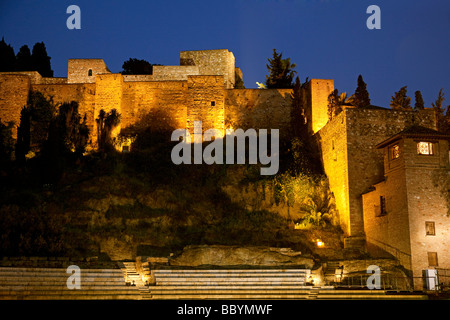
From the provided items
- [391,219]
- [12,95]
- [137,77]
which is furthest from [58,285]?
[137,77]

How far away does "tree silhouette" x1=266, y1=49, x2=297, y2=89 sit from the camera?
111 feet

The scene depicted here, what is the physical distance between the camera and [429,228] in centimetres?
1894

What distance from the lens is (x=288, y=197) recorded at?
24078mm

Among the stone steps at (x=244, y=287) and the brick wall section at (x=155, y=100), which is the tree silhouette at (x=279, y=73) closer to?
the brick wall section at (x=155, y=100)

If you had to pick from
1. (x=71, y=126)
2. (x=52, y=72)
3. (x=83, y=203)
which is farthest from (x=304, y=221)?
(x=52, y=72)

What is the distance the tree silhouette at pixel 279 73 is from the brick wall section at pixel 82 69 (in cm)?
1180

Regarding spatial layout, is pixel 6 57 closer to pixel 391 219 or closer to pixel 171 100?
pixel 171 100

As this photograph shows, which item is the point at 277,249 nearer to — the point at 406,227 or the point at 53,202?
the point at 406,227

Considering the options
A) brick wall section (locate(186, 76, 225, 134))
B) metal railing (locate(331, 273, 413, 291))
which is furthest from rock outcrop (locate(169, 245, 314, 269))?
brick wall section (locate(186, 76, 225, 134))

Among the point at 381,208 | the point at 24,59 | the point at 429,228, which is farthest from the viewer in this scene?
the point at 24,59

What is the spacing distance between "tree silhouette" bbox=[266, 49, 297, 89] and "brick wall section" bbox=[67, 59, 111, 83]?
11.8 m

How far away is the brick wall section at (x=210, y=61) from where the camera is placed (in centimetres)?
3762

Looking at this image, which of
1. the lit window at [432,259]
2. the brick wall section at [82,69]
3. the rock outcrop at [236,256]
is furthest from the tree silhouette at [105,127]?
the lit window at [432,259]

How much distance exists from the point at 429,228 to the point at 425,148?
309 centimetres
